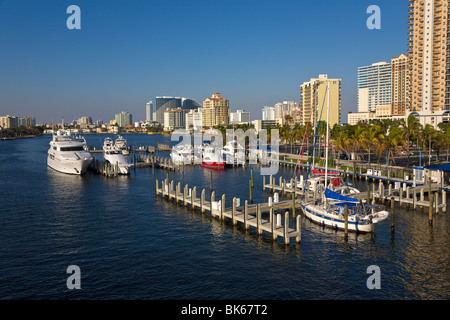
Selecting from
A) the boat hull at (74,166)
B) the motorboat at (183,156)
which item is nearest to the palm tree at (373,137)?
the motorboat at (183,156)

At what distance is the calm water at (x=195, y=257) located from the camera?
25938 millimetres

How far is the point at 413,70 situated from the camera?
508ft

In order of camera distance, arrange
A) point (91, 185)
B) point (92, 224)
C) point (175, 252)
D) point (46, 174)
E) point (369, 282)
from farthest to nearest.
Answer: point (46, 174)
point (91, 185)
point (92, 224)
point (175, 252)
point (369, 282)

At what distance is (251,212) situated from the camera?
137 feet

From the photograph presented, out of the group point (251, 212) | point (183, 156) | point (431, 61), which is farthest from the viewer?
point (431, 61)

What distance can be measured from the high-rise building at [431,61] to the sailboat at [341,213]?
115630 millimetres

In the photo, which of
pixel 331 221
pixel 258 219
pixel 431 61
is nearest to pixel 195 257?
pixel 258 219

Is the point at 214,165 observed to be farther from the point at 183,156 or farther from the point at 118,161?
the point at 118,161

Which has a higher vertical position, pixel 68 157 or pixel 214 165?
pixel 68 157

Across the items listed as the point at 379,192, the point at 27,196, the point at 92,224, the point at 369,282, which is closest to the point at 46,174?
the point at 27,196

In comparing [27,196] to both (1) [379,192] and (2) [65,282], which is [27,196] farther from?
(1) [379,192]

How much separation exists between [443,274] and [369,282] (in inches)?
227

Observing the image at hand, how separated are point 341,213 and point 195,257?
15536 millimetres
